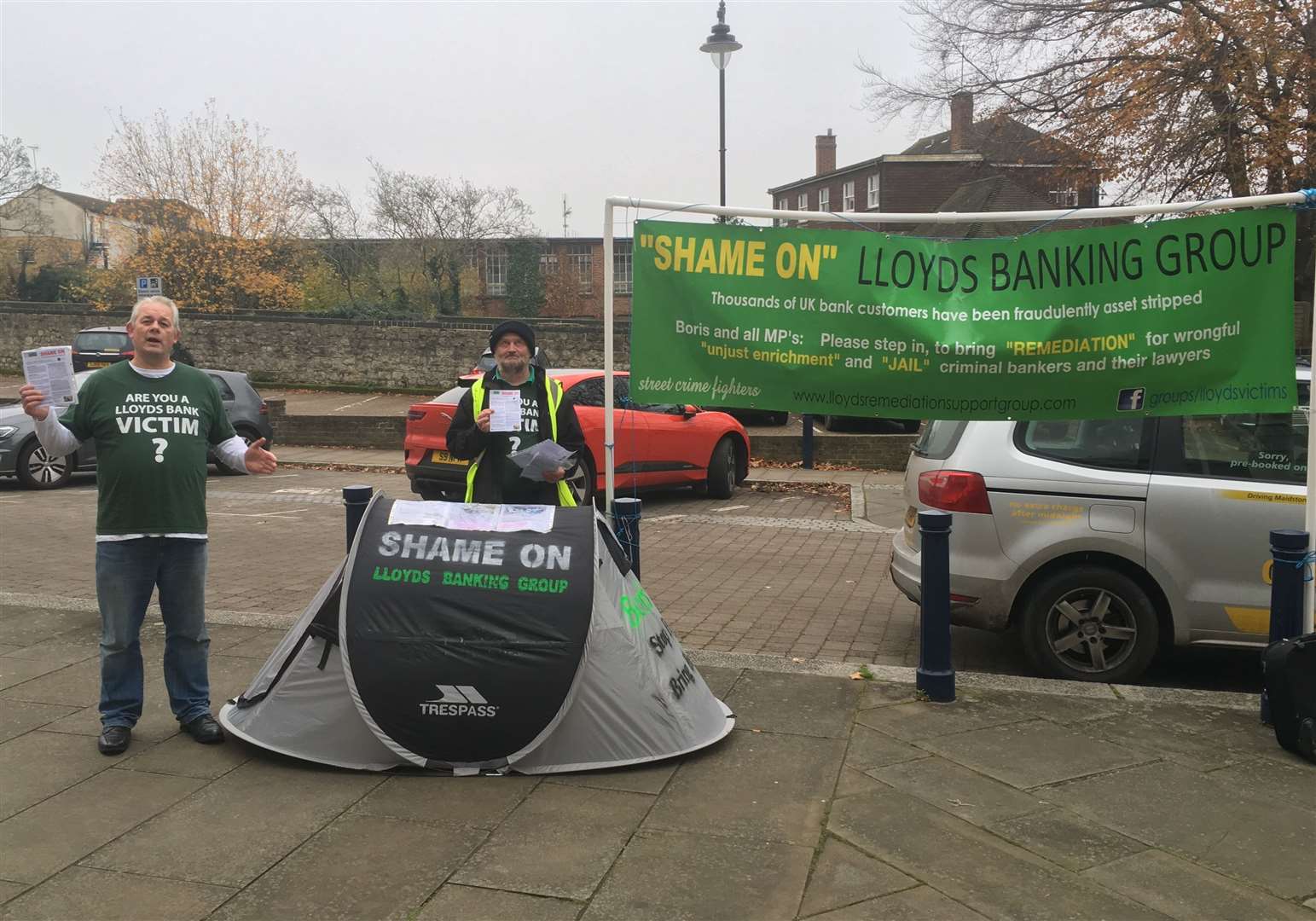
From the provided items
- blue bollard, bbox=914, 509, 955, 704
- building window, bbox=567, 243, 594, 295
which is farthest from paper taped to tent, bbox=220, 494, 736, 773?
building window, bbox=567, 243, 594, 295

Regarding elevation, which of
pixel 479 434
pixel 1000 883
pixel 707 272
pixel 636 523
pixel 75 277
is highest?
pixel 75 277

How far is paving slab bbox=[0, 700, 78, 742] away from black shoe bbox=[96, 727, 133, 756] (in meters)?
0.48

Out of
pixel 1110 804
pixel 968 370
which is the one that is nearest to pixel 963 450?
pixel 968 370

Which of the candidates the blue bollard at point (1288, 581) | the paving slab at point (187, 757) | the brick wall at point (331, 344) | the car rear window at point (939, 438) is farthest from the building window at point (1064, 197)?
the paving slab at point (187, 757)

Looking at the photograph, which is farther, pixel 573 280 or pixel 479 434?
pixel 573 280

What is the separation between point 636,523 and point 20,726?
2784 mm

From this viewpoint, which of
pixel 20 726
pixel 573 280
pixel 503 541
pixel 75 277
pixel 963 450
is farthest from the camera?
pixel 573 280

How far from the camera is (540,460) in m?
4.89

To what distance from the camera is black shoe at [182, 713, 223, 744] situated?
4.47 m

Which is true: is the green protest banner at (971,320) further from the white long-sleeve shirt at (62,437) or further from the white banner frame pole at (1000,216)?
the white long-sleeve shirt at (62,437)

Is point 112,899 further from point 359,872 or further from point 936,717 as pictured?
point 936,717

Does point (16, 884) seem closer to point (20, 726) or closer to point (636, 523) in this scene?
point (20, 726)

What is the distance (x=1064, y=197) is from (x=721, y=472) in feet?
58.1

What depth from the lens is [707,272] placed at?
17.6 feet
